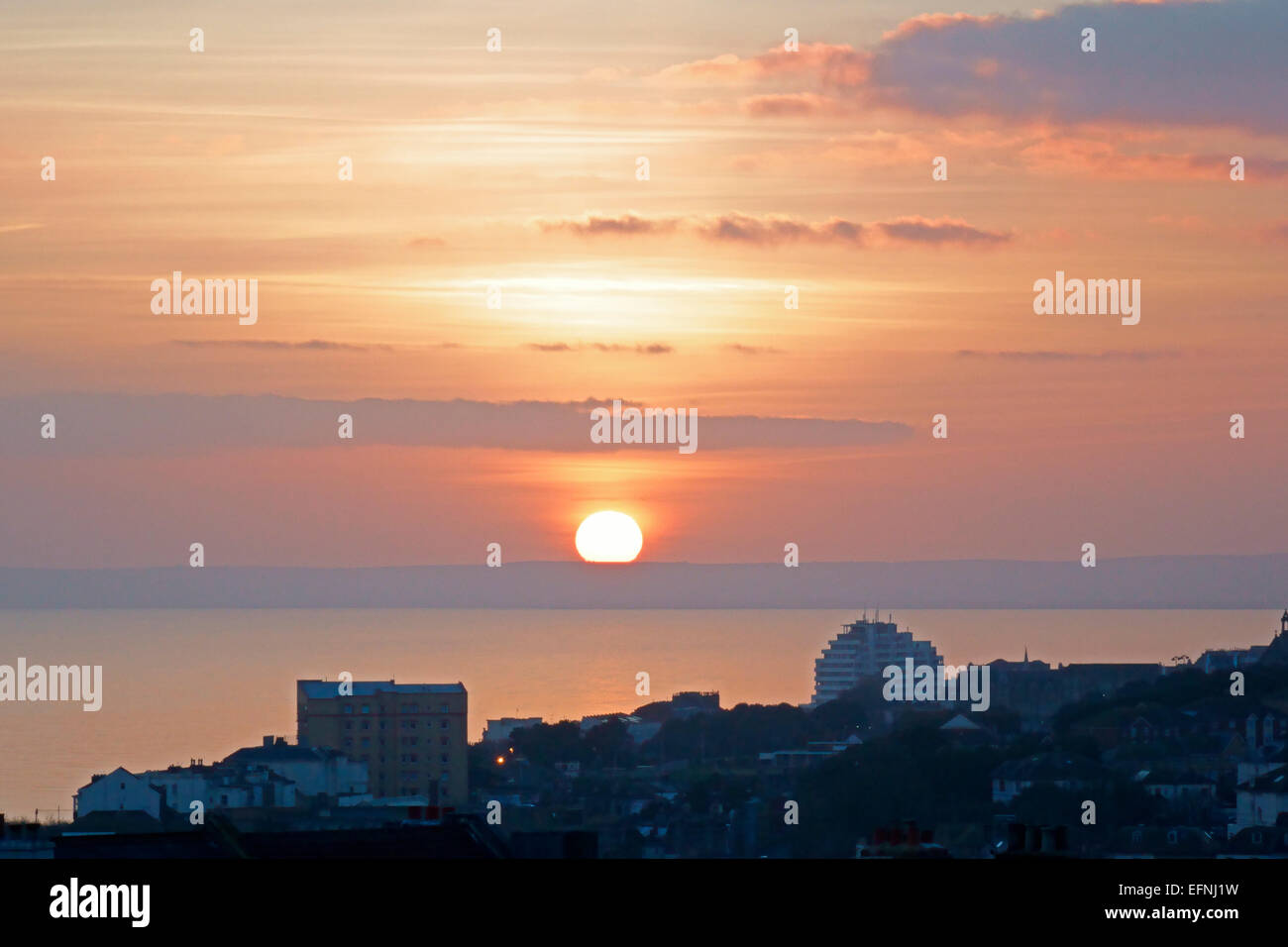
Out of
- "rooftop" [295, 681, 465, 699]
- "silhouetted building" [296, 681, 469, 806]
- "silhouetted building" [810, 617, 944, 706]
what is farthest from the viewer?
"silhouetted building" [810, 617, 944, 706]

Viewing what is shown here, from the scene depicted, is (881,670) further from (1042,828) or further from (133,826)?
(1042,828)

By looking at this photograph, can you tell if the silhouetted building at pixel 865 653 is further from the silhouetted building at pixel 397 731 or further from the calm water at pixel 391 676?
the silhouetted building at pixel 397 731

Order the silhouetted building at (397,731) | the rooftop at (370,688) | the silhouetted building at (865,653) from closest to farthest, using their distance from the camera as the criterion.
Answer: the silhouetted building at (397,731) < the rooftop at (370,688) < the silhouetted building at (865,653)

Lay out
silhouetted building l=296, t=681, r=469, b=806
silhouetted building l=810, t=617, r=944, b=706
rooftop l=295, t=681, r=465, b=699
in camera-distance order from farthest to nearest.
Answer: silhouetted building l=810, t=617, r=944, b=706 < rooftop l=295, t=681, r=465, b=699 < silhouetted building l=296, t=681, r=469, b=806

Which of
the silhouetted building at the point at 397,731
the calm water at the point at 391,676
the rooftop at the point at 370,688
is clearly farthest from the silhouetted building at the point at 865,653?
the silhouetted building at the point at 397,731

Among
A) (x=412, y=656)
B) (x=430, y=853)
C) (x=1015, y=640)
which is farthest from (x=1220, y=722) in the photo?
(x=412, y=656)

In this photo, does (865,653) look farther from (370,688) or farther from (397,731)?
(397,731)

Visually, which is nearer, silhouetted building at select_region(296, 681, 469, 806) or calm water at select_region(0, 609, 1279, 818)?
silhouetted building at select_region(296, 681, 469, 806)

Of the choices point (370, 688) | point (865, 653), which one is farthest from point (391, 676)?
point (370, 688)

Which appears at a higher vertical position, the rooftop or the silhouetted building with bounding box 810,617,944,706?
the silhouetted building with bounding box 810,617,944,706

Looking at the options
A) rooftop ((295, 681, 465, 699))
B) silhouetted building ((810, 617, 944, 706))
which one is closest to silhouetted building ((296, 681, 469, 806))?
rooftop ((295, 681, 465, 699))

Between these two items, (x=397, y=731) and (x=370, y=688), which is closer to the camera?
(x=397, y=731)

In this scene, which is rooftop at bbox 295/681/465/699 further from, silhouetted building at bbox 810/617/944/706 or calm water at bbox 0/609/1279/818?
silhouetted building at bbox 810/617/944/706

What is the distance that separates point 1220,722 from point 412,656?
10057cm
